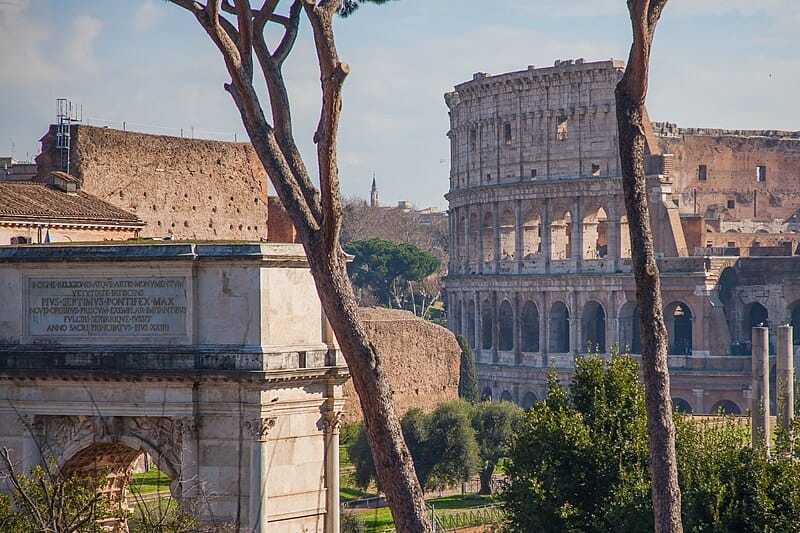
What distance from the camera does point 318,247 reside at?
12.1 m

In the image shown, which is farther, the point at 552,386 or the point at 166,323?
the point at 552,386

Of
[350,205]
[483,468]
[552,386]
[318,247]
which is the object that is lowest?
[483,468]

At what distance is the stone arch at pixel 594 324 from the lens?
2239 inches

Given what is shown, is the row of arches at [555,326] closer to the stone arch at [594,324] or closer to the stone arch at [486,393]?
the stone arch at [594,324]

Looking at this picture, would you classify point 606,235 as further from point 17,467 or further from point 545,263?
point 17,467

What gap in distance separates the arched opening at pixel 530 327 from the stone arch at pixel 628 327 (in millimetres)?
4423

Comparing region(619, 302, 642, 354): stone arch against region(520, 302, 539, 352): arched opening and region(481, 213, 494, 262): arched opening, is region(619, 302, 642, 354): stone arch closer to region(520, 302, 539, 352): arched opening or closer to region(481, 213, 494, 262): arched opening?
region(520, 302, 539, 352): arched opening

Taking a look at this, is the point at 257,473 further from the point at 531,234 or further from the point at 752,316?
the point at 531,234

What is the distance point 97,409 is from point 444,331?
75.8 ft

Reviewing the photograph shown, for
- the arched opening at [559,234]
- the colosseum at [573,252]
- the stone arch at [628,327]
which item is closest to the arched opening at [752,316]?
the colosseum at [573,252]

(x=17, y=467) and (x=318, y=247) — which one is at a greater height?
(x=318, y=247)

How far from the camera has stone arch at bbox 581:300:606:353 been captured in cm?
5688

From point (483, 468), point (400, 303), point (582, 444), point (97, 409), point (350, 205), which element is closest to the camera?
point (97, 409)

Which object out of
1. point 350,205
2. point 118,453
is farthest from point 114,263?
point 350,205
